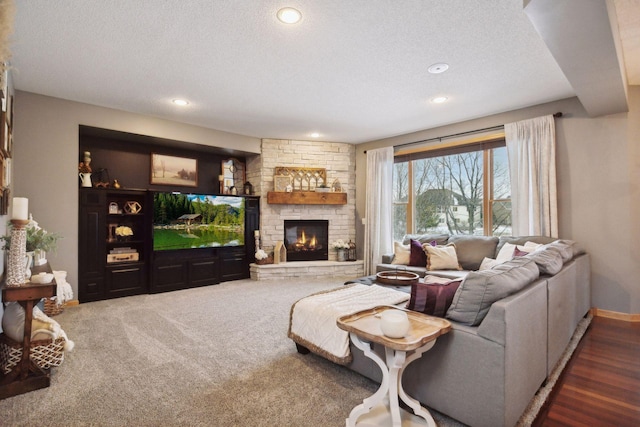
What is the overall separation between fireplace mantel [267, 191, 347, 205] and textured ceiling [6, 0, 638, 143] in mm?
1661

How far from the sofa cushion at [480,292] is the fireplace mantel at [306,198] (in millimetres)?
4236

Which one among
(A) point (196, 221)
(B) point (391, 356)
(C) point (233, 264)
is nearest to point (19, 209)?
(B) point (391, 356)

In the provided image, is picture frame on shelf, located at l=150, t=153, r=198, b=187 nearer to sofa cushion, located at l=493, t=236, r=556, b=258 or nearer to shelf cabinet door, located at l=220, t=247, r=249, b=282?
shelf cabinet door, located at l=220, t=247, r=249, b=282

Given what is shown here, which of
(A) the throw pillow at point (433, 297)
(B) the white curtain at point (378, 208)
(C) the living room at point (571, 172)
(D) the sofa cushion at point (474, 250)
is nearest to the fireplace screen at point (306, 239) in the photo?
(B) the white curtain at point (378, 208)

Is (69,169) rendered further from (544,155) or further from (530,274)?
(544,155)

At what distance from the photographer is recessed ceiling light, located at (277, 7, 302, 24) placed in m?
2.20

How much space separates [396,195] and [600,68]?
3.49 meters

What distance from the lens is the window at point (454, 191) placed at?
179 inches

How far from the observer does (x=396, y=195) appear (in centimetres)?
579

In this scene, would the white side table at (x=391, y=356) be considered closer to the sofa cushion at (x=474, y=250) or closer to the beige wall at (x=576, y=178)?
the sofa cushion at (x=474, y=250)

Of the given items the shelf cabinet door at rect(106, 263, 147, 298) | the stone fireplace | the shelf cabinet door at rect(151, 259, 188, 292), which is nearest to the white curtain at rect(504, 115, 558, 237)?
the stone fireplace

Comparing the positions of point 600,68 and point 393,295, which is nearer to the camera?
point 600,68

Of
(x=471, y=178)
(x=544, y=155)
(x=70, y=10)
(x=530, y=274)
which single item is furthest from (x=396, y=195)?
(x=70, y=10)

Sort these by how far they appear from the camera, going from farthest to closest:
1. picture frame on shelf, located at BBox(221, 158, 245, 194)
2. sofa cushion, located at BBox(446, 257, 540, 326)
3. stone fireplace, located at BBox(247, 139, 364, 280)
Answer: picture frame on shelf, located at BBox(221, 158, 245, 194), stone fireplace, located at BBox(247, 139, 364, 280), sofa cushion, located at BBox(446, 257, 540, 326)
